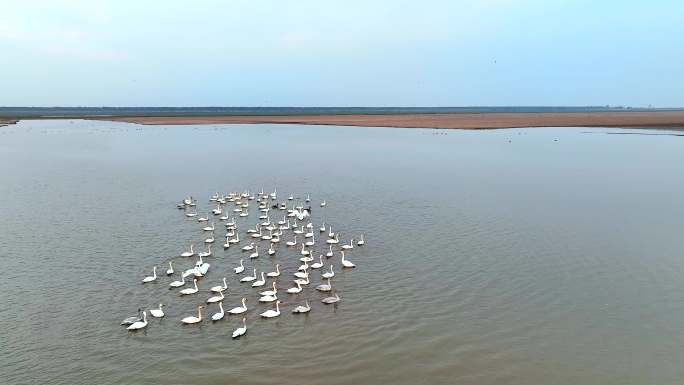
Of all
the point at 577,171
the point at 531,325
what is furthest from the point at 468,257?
the point at 577,171

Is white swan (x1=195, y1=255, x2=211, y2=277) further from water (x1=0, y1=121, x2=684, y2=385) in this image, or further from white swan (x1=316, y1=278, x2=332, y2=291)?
white swan (x1=316, y1=278, x2=332, y2=291)

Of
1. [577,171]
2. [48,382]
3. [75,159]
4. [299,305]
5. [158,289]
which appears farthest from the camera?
[75,159]

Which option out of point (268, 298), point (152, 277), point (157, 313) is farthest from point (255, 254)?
point (157, 313)

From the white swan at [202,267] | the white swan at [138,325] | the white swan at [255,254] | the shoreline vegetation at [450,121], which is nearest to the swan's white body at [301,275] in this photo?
the white swan at [255,254]

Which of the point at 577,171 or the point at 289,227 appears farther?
the point at 577,171

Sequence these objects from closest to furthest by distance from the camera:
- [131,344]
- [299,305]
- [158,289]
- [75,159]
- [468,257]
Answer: [131,344]
[299,305]
[158,289]
[468,257]
[75,159]

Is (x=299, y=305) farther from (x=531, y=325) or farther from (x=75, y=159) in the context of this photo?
(x=75, y=159)

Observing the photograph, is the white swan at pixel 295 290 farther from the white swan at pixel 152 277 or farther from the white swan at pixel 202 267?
the white swan at pixel 152 277
